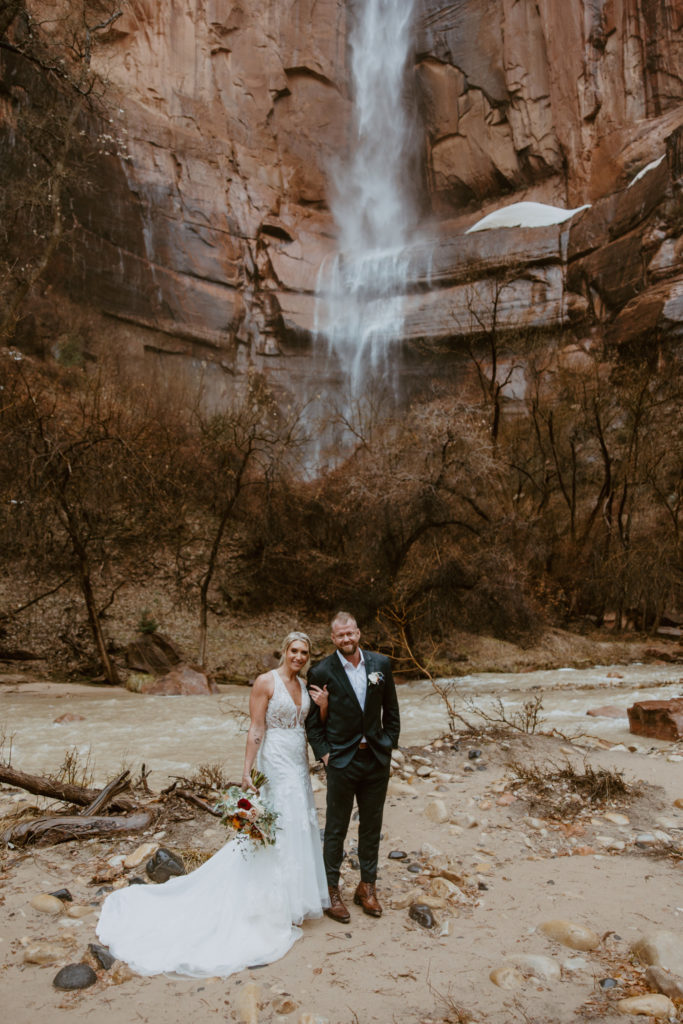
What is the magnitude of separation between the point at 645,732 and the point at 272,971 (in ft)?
22.2

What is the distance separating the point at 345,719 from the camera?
3855mm

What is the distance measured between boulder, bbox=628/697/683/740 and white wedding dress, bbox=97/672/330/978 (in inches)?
236

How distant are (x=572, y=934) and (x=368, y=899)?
1.08 metres

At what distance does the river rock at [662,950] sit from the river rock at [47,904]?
2.98m

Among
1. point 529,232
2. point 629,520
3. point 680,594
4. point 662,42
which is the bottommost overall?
point 680,594

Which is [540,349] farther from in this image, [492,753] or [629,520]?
[492,753]

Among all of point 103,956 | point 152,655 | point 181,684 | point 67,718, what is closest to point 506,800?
point 103,956

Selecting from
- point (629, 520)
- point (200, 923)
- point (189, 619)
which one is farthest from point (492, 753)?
point (629, 520)

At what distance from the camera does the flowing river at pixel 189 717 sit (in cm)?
816

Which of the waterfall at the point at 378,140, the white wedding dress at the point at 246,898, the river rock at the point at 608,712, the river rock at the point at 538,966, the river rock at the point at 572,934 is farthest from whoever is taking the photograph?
the waterfall at the point at 378,140

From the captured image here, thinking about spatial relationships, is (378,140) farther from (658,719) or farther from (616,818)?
(616,818)

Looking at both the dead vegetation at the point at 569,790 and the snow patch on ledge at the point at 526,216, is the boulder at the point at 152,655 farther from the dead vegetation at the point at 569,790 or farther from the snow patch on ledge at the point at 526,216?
the snow patch on ledge at the point at 526,216

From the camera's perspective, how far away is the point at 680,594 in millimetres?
18391

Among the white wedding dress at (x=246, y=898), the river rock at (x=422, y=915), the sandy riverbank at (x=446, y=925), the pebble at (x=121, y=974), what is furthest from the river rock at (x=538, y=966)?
the pebble at (x=121, y=974)
